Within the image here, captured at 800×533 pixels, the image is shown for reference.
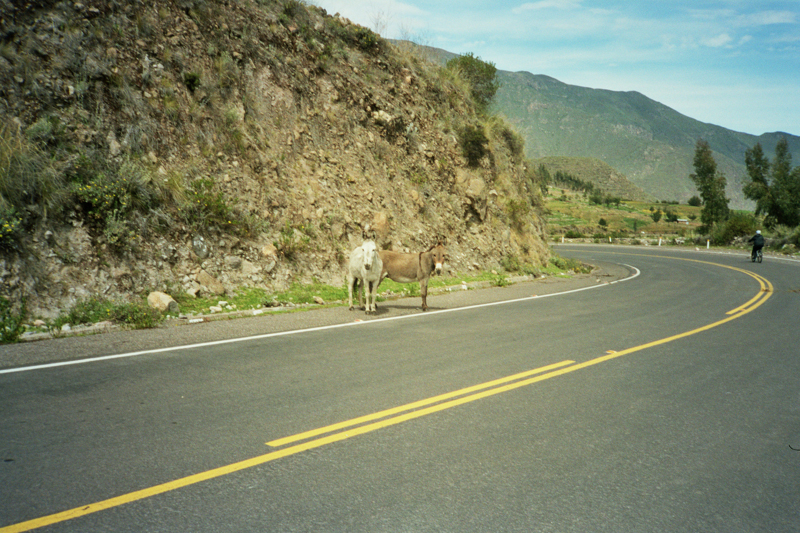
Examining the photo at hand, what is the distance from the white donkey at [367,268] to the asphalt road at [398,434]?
9.21ft

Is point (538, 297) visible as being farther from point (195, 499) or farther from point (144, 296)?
point (195, 499)

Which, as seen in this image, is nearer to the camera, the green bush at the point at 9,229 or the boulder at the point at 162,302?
the green bush at the point at 9,229

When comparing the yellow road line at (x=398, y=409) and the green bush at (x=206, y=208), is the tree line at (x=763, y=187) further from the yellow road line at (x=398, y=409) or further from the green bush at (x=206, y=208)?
the yellow road line at (x=398, y=409)

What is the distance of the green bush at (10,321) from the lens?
8.29 meters

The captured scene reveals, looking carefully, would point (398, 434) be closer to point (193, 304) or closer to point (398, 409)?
point (398, 409)

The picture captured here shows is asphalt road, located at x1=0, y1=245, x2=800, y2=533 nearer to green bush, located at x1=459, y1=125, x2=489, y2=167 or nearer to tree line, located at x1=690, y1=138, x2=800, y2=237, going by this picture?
green bush, located at x1=459, y1=125, x2=489, y2=167

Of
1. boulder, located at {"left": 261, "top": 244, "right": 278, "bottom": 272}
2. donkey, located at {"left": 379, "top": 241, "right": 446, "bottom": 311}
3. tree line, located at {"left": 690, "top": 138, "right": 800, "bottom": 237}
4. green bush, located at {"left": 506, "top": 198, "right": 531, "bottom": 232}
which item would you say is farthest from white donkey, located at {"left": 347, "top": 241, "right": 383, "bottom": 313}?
tree line, located at {"left": 690, "top": 138, "right": 800, "bottom": 237}

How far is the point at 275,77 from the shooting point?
1888 centimetres

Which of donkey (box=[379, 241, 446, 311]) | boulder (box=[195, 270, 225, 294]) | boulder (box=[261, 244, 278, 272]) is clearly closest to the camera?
boulder (box=[195, 270, 225, 294])

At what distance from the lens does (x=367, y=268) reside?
1230cm

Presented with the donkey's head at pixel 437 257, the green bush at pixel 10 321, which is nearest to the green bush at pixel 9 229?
the green bush at pixel 10 321

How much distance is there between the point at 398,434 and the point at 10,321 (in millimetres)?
7488

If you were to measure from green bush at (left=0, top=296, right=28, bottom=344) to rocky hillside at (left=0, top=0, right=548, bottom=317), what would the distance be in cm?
34

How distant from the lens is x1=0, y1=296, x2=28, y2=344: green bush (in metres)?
8.29
